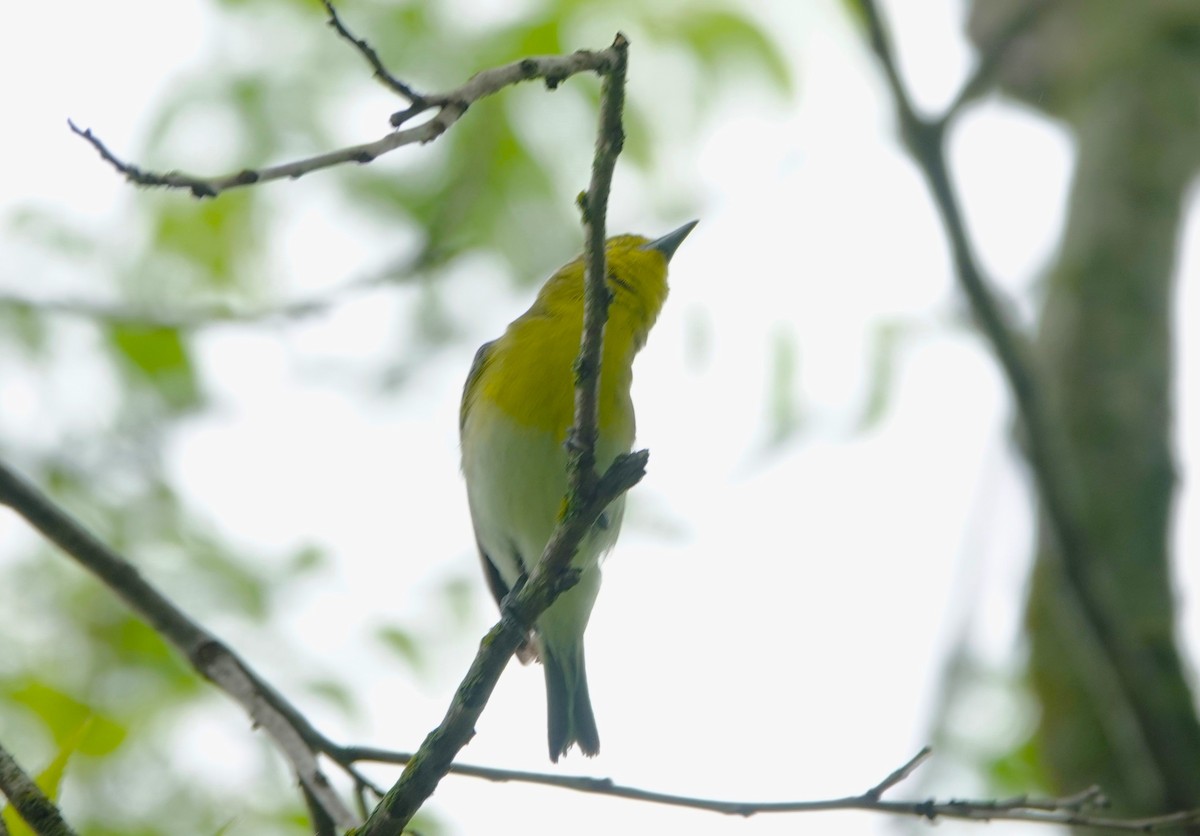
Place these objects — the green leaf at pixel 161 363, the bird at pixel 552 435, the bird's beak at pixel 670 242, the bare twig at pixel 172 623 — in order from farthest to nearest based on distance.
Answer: the green leaf at pixel 161 363, the bird's beak at pixel 670 242, the bird at pixel 552 435, the bare twig at pixel 172 623

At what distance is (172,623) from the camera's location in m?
3.50

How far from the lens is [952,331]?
7230 mm

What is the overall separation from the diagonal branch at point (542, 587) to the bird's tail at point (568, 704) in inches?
77.1

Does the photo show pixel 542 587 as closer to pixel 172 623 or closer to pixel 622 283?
pixel 172 623

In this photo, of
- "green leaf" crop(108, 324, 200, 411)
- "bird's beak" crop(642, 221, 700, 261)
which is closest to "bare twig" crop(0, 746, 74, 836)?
"bird's beak" crop(642, 221, 700, 261)

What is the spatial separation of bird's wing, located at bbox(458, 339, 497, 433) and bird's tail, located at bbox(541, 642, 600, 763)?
94 centimetres

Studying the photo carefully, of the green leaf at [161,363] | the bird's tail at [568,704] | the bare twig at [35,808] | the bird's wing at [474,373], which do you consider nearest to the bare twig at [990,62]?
the bird's wing at [474,373]

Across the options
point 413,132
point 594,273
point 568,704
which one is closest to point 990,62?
point 568,704

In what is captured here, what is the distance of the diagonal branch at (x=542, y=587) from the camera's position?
99.7 inches

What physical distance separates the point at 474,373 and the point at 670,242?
88cm

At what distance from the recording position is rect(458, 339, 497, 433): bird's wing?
486 cm

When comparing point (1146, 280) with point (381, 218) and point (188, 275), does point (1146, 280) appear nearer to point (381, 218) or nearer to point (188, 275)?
point (381, 218)

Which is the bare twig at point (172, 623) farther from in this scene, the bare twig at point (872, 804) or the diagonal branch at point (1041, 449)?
the diagonal branch at point (1041, 449)

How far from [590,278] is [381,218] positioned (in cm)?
474
